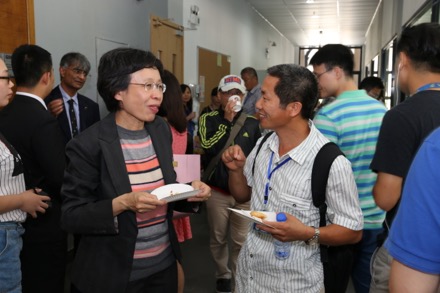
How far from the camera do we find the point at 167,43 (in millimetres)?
5820

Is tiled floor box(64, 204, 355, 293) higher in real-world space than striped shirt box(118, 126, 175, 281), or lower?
lower

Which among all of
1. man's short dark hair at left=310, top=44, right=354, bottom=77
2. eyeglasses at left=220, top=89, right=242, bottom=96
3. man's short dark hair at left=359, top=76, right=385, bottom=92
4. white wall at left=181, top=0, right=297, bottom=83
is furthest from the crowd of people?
white wall at left=181, top=0, right=297, bottom=83

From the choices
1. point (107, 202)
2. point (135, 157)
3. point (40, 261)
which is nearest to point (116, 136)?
point (135, 157)

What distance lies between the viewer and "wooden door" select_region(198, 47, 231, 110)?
725cm

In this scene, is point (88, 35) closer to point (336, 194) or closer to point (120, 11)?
point (120, 11)

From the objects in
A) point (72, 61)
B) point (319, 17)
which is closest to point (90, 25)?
point (72, 61)

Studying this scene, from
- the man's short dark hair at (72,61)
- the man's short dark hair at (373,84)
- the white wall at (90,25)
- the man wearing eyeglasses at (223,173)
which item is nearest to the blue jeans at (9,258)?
the man wearing eyeglasses at (223,173)

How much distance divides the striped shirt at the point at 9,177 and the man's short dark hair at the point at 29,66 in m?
0.56

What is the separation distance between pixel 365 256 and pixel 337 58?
1.07 meters

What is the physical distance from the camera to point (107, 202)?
1.43 meters

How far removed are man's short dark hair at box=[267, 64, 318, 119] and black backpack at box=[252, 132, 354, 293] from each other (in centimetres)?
20

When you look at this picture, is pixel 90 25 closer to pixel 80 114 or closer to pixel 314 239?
pixel 80 114

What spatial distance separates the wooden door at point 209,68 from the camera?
7.25 metres

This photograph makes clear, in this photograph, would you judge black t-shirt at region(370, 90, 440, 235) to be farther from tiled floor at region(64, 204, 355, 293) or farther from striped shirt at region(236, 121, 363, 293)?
tiled floor at region(64, 204, 355, 293)
